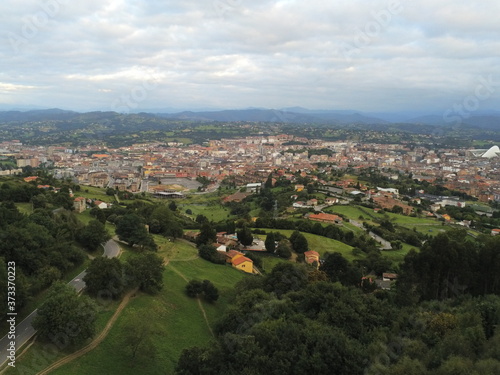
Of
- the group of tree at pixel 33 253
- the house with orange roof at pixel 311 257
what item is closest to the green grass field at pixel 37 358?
the group of tree at pixel 33 253

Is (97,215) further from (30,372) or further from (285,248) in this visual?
(30,372)

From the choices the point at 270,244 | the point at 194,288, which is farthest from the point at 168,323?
the point at 270,244

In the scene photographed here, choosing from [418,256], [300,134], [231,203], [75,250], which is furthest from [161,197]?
[300,134]

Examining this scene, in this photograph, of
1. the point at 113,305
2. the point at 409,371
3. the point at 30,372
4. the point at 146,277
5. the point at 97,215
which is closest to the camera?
the point at 409,371

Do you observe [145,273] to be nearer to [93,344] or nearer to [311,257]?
[93,344]

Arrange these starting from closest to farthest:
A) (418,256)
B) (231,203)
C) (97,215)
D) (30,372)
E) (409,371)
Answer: (409,371) → (30,372) → (418,256) → (97,215) → (231,203)

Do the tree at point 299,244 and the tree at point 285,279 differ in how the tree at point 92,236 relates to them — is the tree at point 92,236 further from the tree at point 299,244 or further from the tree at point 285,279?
the tree at point 299,244

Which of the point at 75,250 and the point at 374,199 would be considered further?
the point at 374,199
